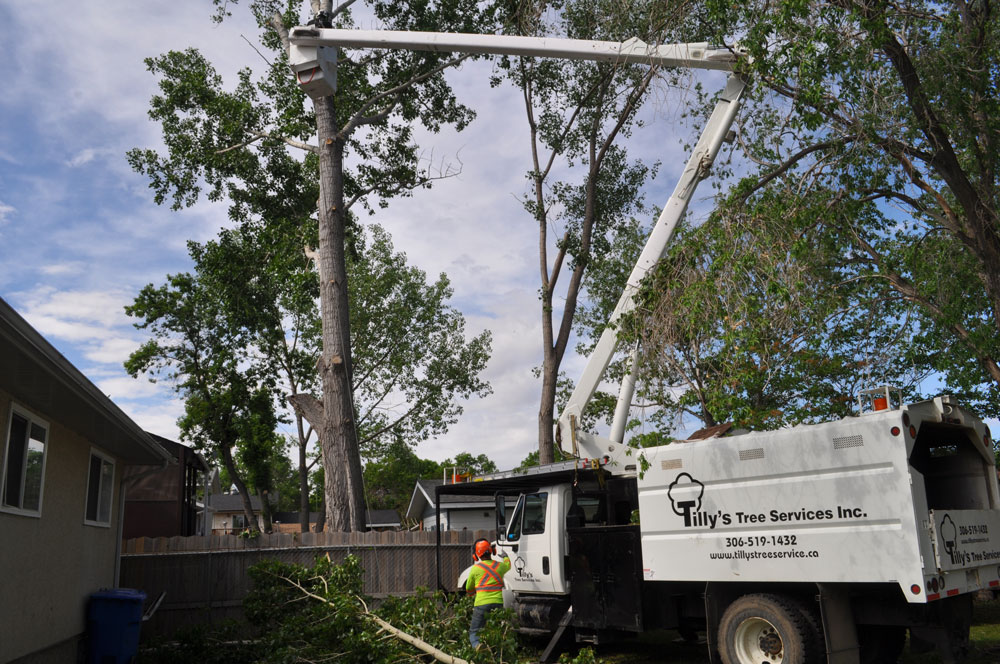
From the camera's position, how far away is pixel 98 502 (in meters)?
12.6

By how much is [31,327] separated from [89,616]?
7.06m

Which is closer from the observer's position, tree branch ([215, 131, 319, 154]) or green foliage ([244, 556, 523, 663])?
green foliage ([244, 556, 523, 663])

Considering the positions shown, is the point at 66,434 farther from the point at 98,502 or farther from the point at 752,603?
the point at 752,603

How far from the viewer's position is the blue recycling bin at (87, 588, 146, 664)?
1114 cm

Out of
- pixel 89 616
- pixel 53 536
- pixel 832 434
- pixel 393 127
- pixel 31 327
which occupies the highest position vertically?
pixel 393 127

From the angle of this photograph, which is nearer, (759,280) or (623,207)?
(759,280)

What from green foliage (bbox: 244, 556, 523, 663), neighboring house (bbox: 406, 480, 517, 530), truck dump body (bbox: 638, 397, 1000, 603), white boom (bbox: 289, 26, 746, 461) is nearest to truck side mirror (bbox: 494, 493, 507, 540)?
green foliage (bbox: 244, 556, 523, 663)

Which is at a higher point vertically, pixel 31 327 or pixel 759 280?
pixel 759 280

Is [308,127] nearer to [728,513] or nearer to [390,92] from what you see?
[390,92]

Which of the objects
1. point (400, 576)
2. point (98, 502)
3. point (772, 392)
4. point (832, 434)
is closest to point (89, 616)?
point (98, 502)

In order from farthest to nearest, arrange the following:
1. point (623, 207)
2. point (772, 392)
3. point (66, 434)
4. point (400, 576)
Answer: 1. point (623, 207)
2. point (772, 392)
3. point (400, 576)
4. point (66, 434)

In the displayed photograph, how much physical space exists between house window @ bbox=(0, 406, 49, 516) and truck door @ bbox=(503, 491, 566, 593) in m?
6.42

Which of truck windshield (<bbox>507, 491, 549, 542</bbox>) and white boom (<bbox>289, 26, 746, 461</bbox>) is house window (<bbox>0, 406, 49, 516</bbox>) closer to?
Result: truck windshield (<bbox>507, 491, 549, 542</bbox>)

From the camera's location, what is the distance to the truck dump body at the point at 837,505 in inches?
309
